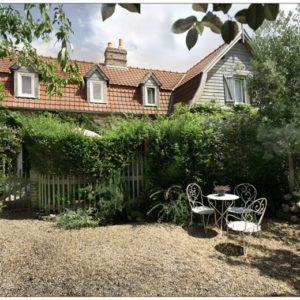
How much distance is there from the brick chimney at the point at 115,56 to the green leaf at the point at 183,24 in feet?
46.2

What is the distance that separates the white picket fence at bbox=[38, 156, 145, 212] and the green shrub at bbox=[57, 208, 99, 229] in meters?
0.46

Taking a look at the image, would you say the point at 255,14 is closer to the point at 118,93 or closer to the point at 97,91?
the point at 97,91

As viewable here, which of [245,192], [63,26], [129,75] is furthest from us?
[129,75]

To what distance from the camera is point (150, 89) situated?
548 inches

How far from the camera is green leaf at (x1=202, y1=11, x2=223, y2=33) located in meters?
1.31

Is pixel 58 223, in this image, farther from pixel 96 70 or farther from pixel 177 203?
pixel 96 70

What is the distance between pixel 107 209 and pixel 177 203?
1689mm

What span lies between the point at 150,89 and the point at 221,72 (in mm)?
3576

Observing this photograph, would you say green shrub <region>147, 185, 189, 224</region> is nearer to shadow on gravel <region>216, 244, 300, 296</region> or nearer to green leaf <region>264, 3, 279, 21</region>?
shadow on gravel <region>216, 244, 300, 296</region>

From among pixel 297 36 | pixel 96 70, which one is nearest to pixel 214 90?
pixel 96 70

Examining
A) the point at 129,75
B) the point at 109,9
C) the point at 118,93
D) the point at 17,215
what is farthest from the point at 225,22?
the point at 129,75

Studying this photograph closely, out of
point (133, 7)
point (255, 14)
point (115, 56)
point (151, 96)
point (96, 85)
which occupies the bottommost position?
point (255, 14)

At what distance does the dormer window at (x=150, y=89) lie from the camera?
13.6 m

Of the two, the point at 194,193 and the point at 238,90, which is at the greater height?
the point at 238,90
